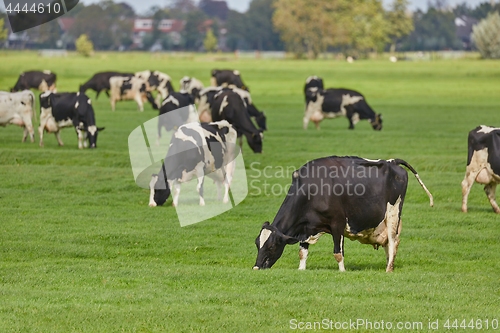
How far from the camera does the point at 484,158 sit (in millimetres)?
17578

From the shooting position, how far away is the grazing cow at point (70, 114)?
27797 mm

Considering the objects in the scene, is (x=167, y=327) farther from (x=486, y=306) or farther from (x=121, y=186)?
(x=121, y=186)

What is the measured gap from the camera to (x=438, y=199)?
19.8 m

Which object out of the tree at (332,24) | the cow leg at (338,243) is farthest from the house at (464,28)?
the cow leg at (338,243)

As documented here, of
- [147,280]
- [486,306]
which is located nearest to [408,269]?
[486,306]

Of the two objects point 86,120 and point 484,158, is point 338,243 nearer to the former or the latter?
point 484,158

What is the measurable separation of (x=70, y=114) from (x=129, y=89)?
1639 centimetres

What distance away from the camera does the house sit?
16800 centimetres

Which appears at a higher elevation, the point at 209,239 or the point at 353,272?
the point at 353,272

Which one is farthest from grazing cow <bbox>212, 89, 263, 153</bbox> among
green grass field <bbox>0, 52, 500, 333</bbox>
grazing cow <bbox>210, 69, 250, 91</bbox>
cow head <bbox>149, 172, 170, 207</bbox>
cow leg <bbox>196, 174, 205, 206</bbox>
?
grazing cow <bbox>210, 69, 250, 91</bbox>

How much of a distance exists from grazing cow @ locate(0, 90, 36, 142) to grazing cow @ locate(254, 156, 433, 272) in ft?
57.9

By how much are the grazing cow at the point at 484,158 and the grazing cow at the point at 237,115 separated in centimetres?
951

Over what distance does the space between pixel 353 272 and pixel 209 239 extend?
12.1 ft

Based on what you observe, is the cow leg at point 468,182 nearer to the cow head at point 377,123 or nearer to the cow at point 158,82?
the cow head at point 377,123
